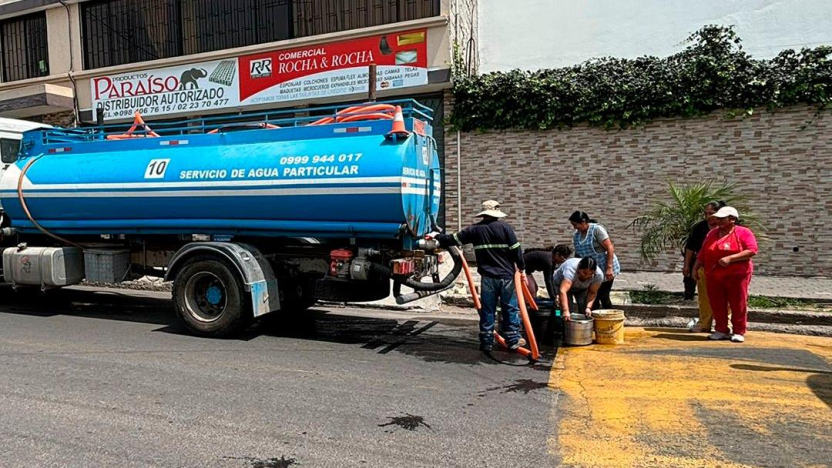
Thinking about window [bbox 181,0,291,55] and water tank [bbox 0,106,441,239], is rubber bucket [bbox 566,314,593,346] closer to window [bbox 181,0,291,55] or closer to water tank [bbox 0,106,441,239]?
water tank [bbox 0,106,441,239]

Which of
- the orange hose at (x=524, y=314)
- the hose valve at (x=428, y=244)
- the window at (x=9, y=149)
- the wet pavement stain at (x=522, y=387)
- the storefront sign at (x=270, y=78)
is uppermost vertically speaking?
the storefront sign at (x=270, y=78)

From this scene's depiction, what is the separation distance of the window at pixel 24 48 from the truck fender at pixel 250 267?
40.1 feet

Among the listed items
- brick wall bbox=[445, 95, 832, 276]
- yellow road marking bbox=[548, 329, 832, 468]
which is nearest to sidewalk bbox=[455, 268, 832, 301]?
brick wall bbox=[445, 95, 832, 276]

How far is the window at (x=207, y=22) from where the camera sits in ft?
41.7

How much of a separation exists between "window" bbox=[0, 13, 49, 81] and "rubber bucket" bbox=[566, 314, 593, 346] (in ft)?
51.7

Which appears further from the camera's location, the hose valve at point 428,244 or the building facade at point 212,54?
the building facade at point 212,54

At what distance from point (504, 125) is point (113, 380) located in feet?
28.6

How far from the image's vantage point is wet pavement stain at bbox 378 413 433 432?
406 cm

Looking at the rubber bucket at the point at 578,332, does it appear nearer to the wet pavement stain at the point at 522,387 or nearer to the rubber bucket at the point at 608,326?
the rubber bucket at the point at 608,326

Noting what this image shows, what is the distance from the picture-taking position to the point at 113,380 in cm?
506

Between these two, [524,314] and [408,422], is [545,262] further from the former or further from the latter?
[408,422]

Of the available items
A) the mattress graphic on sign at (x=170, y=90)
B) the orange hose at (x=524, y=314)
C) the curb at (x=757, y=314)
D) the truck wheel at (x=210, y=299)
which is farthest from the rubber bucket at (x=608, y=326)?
the mattress graphic on sign at (x=170, y=90)

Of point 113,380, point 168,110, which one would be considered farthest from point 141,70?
point 113,380

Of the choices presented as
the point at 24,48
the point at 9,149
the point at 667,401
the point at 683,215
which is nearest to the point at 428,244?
the point at 667,401
